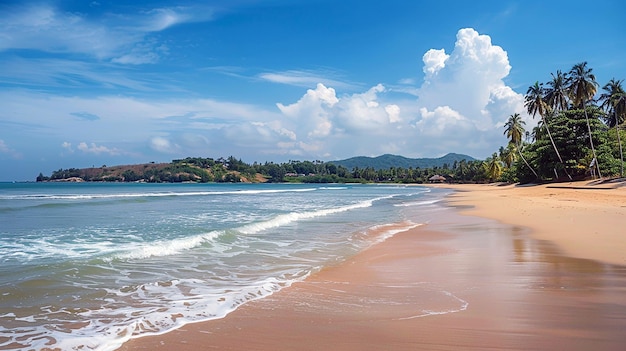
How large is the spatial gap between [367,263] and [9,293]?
6.37 m

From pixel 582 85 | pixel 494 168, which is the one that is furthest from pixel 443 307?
pixel 494 168

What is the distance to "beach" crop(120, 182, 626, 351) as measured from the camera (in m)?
4.17

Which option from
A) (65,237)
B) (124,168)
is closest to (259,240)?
(65,237)

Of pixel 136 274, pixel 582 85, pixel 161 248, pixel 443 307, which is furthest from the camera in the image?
pixel 582 85

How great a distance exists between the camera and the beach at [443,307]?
417 centimetres

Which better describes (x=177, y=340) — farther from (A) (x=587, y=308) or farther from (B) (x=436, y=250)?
(B) (x=436, y=250)

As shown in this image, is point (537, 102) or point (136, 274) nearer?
point (136, 274)

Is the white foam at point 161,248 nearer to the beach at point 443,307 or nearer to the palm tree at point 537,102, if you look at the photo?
the beach at point 443,307

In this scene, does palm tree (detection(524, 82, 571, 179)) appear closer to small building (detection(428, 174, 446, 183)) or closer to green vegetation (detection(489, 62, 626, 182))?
green vegetation (detection(489, 62, 626, 182))

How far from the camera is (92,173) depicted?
638 ft

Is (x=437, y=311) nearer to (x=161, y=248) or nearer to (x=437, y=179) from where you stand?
(x=161, y=248)

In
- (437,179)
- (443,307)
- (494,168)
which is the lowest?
(443,307)

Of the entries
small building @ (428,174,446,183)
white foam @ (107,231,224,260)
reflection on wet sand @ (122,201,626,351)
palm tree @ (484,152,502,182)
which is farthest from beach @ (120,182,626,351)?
small building @ (428,174,446,183)

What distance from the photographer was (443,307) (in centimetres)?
536
